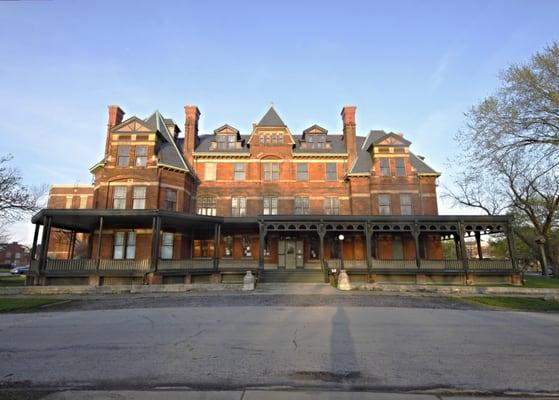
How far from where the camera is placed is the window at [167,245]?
85.4 ft

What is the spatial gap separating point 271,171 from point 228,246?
309 inches

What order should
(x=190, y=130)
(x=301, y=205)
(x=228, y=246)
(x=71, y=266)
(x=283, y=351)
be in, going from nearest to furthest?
(x=283, y=351), (x=71, y=266), (x=228, y=246), (x=301, y=205), (x=190, y=130)

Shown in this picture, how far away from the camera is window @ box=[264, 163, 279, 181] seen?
30.3m

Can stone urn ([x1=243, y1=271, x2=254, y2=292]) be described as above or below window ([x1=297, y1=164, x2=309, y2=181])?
below

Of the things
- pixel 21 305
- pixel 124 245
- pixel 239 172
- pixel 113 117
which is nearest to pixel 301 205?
pixel 239 172

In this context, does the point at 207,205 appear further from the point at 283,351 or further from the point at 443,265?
the point at 283,351

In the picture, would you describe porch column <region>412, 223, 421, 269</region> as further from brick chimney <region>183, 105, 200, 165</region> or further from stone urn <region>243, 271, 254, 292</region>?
brick chimney <region>183, 105, 200, 165</region>

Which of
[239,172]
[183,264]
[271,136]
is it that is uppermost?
[271,136]

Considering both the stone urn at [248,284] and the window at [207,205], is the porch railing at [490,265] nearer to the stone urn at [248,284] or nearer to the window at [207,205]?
the stone urn at [248,284]

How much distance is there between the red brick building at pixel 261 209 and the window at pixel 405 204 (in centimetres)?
9

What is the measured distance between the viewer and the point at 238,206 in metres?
29.6

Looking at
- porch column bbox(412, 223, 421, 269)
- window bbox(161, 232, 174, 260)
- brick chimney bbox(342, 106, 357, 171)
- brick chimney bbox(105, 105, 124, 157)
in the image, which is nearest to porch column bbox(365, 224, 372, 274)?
porch column bbox(412, 223, 421, 269)

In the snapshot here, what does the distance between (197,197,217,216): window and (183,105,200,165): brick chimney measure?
3.64m

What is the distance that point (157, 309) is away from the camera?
40.1 feet
